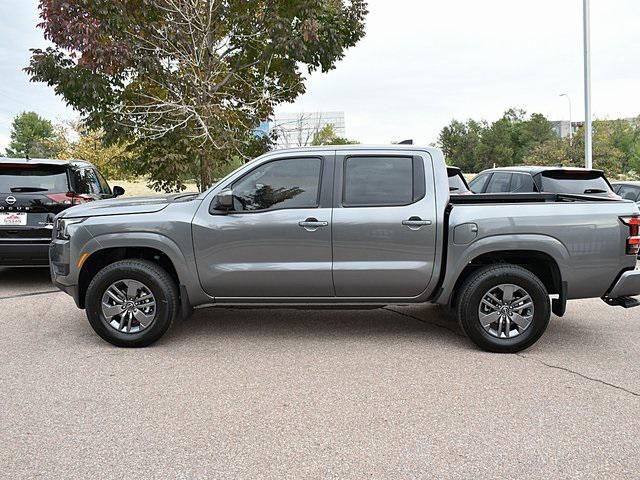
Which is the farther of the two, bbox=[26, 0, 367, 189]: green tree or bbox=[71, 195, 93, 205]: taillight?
bbox=[26, 0, 367, 189]: green tree

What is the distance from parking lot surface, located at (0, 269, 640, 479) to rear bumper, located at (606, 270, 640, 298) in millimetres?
541

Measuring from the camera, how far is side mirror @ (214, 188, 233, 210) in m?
5.30

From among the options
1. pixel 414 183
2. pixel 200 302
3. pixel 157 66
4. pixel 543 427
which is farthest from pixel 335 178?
pixel 157 66

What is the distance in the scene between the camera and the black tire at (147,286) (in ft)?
17.6

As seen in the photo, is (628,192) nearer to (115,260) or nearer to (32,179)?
(115,260)

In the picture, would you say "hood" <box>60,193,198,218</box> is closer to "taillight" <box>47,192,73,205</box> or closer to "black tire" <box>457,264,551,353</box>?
"taillight" <box>47,192,73,205</box>

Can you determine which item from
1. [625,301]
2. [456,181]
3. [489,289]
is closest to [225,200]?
[489,289]

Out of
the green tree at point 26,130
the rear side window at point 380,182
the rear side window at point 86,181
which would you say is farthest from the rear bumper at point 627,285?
the green tree at point 26,130

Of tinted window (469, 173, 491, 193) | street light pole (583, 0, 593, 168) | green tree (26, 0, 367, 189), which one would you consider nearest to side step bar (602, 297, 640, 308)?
tinted window (469, 173, 491, 193)

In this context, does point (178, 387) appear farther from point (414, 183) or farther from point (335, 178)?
point (414, 183)

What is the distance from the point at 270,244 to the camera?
5355 mm

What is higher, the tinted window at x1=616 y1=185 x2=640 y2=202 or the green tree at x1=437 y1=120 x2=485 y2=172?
the green tree at x1=437 y1=120 x2=485 y2=172

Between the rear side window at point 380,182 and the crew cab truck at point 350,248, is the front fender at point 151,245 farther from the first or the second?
the rear side window at point 380,182

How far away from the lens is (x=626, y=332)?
600 centimetres
